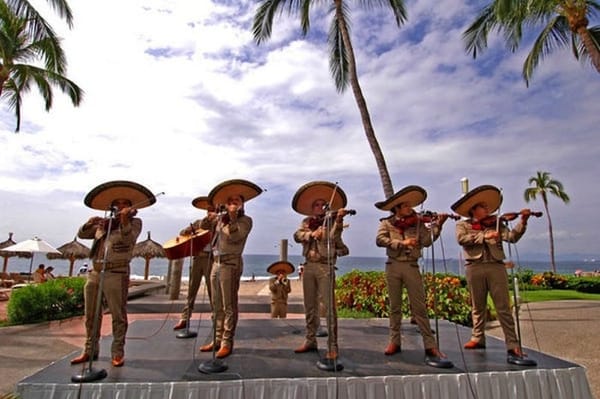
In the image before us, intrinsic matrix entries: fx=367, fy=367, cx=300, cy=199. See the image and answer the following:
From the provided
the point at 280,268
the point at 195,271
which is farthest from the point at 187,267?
the point at 280,268

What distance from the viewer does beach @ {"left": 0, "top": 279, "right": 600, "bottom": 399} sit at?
5.36 meters

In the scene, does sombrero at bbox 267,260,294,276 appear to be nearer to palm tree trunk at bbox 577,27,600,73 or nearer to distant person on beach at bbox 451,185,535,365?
distant person on beach at bbox 451,185,535,365

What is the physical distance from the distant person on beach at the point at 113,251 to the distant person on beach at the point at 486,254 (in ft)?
12.3

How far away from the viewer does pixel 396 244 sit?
162 inches

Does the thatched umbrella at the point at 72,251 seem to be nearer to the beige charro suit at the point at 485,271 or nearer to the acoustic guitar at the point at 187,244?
the acoustic guitar at the point at 187,244

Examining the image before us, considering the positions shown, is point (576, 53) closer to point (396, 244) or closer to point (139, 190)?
point (396, 244)

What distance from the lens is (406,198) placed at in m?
4.38

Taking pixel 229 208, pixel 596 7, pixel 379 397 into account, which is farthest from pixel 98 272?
pixel 596 7

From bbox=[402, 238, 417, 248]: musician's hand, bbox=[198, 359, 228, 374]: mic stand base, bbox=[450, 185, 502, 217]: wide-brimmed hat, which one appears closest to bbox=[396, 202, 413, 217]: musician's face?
bbox=[402, 238, 417, 248]: musician's hand

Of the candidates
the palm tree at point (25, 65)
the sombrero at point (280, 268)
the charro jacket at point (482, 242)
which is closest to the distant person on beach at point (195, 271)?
the sombrero at point (280, 268)

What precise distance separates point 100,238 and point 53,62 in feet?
32.5

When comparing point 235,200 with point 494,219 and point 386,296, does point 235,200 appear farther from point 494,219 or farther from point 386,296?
point 386,296

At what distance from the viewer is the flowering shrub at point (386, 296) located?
766cm

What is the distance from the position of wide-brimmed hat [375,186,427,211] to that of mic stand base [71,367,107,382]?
3386 mm
